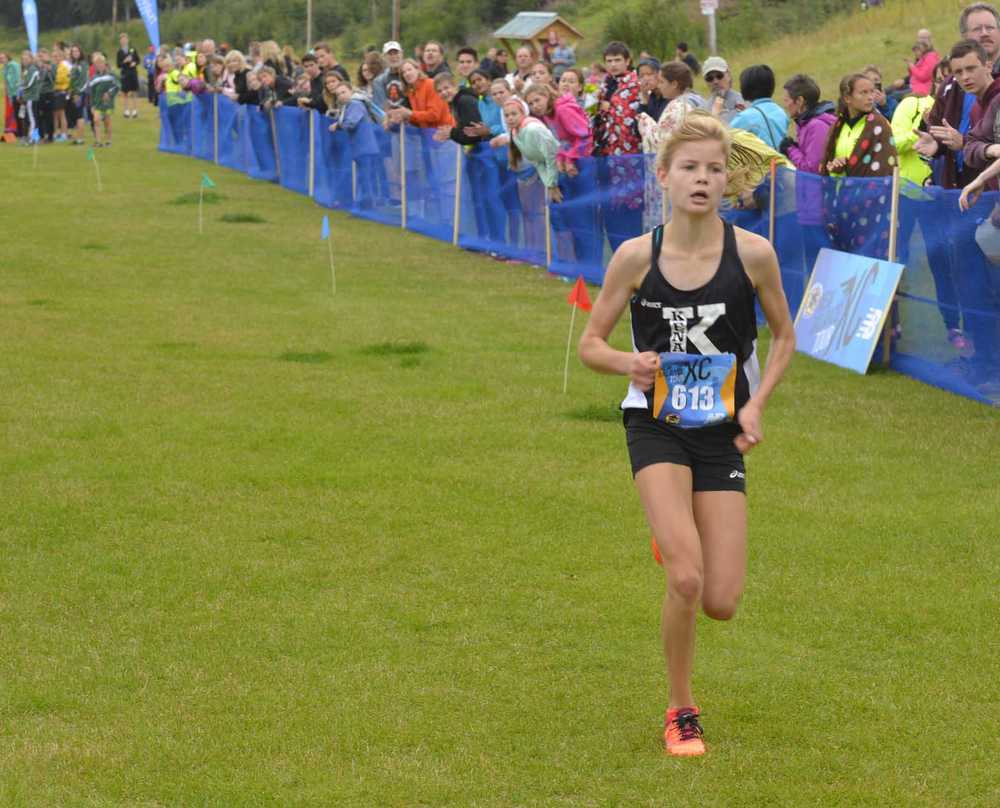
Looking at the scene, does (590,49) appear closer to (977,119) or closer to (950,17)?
(950,17)

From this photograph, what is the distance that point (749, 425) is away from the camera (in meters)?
5.12

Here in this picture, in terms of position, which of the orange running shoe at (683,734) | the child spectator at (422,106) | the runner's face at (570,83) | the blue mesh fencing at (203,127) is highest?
the runner's face at (570,83)

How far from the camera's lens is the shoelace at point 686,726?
17.2 ft

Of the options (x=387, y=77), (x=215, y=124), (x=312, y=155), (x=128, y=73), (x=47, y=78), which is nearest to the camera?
(x=387, y=77)

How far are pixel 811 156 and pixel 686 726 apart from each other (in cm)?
860

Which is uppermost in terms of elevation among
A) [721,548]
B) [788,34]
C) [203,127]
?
[721,548]

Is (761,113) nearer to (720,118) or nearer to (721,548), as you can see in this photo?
(720,118)

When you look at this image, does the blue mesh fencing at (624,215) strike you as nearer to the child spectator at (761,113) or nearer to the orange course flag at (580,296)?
the child spectator at (761,113)

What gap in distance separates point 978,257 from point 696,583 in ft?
20.5

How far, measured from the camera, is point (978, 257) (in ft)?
34.6

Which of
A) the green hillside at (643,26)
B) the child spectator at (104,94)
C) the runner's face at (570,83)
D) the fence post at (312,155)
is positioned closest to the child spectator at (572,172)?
the runner's face at (570,83)

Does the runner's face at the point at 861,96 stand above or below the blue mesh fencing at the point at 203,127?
above

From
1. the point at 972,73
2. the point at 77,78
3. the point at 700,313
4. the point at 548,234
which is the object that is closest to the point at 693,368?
the point at 700,313

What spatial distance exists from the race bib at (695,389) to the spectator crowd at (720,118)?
1118 millimetres
